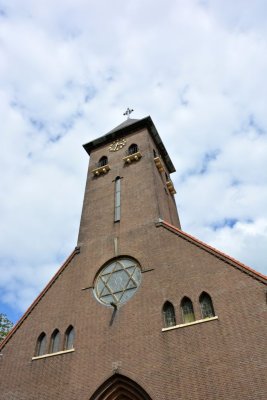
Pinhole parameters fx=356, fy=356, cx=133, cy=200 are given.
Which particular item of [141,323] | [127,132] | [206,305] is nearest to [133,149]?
[127,132]

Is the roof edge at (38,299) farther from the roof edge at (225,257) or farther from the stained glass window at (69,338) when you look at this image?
the roof edge at (225,257)

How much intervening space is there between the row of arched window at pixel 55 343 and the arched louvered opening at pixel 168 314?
4006mm

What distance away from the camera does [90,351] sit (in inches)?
533

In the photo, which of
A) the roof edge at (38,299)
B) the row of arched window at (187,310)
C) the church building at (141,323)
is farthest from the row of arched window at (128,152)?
the row of arched window at (187,310)

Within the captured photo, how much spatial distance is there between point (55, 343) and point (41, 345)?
70 centimetres

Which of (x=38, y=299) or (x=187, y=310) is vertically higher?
(x=38, y=299)

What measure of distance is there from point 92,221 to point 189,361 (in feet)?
31.4

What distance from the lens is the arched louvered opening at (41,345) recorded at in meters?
14.7

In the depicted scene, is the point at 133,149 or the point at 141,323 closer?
the point at 141,323

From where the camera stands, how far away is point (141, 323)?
43.9ft

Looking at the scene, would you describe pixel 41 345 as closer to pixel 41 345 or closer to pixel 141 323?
pixel 41 345

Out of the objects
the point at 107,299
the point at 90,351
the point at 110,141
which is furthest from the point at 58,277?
the point at 110,141

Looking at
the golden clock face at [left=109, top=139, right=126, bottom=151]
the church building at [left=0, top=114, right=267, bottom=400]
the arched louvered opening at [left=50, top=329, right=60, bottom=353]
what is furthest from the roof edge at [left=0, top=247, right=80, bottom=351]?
the golden clock face at [left=109, top=139, right=126, bottom=151]

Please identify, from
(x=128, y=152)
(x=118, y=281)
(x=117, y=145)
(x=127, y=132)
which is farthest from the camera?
(x=127, y=132)
